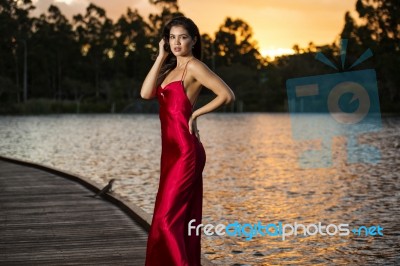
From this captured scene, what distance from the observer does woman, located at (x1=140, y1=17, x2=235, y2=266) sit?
438 cm

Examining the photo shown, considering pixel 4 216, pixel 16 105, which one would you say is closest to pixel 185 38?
pixel 4 216

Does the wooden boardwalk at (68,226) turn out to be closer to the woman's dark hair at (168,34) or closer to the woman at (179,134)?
the woman at (179,134)

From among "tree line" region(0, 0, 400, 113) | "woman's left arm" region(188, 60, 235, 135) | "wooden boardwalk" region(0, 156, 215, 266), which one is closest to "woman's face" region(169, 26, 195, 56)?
"woman's left arm" region(188, 60, 235, 135)

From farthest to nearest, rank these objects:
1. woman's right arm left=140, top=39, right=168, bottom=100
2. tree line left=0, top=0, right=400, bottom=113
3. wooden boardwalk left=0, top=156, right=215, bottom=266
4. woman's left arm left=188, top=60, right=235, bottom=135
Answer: tree line left=0, top=0, right=400, bottom=113 → wooden boardwalk left=0, top=156, right=215, bottom=266 → woman's right arm left=140, top=39, right=168, bottom=100 → woman's left arm left=188, top=60, right=235, bottom=135

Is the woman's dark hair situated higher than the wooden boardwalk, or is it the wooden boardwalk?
the woman's dark hair

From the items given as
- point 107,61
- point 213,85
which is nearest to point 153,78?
point 213,85

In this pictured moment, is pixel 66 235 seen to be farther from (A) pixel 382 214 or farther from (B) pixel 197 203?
(A) pixel 382 214

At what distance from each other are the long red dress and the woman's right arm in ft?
0.16

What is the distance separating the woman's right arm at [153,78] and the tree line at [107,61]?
230 ft

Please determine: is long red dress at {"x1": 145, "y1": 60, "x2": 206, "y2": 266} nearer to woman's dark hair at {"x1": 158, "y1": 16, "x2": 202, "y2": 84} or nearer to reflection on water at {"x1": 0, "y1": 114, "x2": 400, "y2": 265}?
woman's dark hair at {"x1": 158, "y1": 16, "x2": 202, "y2": 84}

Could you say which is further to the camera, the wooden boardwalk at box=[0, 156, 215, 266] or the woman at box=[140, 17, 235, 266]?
the wooden boardwalk at box=[0, 156, 215, 266]

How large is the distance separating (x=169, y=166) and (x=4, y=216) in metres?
4.49

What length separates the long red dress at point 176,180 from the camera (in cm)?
438

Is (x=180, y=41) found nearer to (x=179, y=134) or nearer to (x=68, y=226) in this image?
(x=179, y=134)
